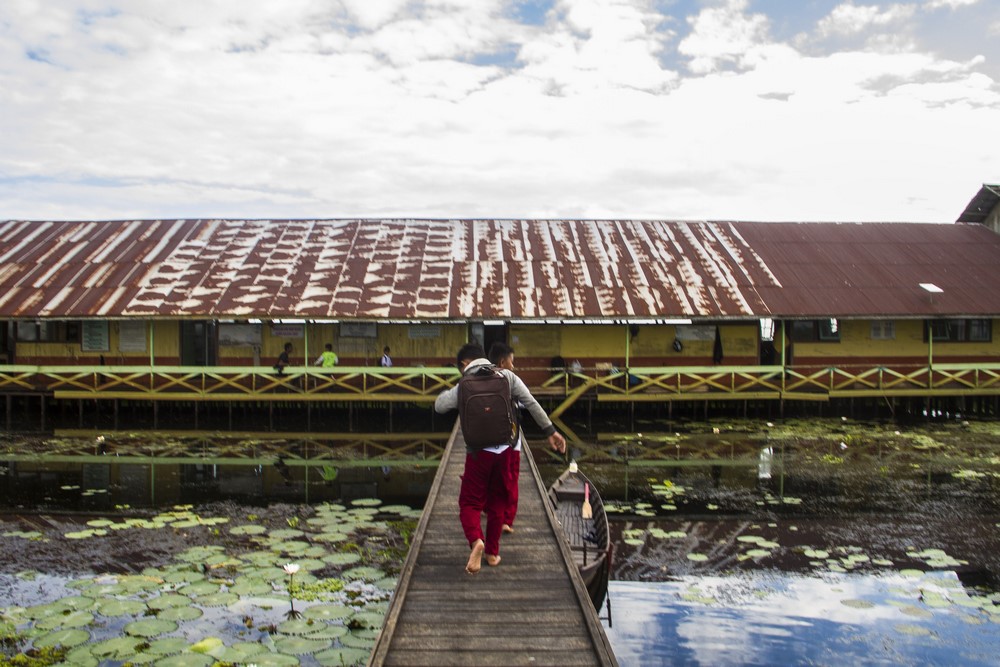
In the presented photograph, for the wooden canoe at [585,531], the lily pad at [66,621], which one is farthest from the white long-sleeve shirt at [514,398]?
the lily pad at [66,621]

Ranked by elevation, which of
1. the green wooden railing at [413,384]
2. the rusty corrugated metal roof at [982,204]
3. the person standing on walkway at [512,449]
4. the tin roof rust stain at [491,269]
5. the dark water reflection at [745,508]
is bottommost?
the dark water reflection at [745,508]

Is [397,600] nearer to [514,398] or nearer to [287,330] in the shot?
[514,398]

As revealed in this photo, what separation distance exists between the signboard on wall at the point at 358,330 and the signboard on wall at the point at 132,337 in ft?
18.9

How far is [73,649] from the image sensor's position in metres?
6.84

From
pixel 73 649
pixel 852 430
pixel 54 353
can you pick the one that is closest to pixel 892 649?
pixel 73 649

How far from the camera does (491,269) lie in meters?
24.0

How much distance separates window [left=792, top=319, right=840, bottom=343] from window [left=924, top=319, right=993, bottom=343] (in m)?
2.98

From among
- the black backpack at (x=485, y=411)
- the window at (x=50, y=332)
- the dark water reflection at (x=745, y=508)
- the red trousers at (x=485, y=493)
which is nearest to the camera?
the black backpack at (x=485, y=411)

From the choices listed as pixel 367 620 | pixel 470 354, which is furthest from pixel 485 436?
pixel 367 620

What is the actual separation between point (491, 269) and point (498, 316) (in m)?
3.22

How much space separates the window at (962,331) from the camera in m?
23.9

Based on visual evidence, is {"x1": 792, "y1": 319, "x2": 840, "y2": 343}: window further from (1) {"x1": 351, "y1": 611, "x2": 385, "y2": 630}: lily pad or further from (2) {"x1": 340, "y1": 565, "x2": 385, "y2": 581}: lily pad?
(1) {"x1": 351, "y1": 611, "x2": 385, "y2": 630}: lily pad

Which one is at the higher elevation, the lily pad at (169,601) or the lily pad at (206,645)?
the lily pad at (169,601)

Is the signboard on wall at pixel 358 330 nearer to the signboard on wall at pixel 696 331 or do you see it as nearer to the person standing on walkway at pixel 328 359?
the person standing on walkway at pixel 328 359
